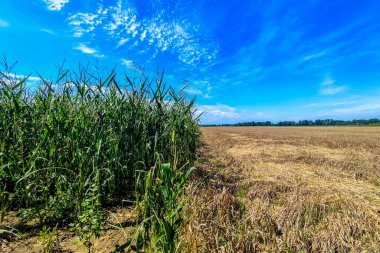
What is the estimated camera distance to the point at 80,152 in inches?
109

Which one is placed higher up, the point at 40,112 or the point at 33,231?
the point at 40,112

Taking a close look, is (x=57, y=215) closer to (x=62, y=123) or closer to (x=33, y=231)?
(x=33, y=231)

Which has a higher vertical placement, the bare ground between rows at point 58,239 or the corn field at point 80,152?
the corn field at point 80,152

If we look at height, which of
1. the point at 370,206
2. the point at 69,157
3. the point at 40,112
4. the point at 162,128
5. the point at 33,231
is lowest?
the point at 370,206

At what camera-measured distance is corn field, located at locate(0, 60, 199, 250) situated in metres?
2.40

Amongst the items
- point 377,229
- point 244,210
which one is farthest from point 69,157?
point 377,229

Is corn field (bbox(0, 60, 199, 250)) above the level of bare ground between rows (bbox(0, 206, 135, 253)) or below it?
above

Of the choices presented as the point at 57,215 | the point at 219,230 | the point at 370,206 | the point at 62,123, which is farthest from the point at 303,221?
the point at 62,123

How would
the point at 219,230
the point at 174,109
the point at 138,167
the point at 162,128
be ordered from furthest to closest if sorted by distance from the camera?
the point at 174,109 < the point at 162,128 < the point at 138,167 < the point at 219,230

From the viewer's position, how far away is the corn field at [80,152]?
7.89 feet

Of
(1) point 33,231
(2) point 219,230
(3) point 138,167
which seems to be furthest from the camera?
(3) point 138,167

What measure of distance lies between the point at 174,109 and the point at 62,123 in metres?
2.22

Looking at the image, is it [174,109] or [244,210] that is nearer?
[244,210]

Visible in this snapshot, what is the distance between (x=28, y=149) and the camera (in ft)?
10.3
